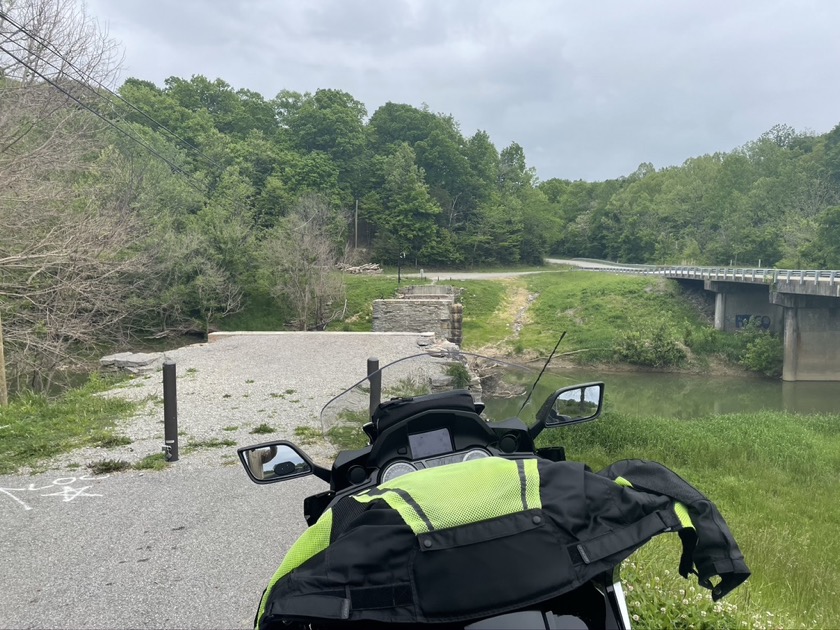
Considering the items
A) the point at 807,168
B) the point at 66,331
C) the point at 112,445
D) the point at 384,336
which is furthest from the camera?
the point at 807,168

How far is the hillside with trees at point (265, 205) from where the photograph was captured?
1161 centimetres

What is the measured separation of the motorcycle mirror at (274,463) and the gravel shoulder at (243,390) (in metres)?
2.02

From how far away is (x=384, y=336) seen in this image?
1872cm

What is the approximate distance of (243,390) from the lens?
1152 cm

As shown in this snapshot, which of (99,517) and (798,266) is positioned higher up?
(798,266)

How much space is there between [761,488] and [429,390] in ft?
24.3

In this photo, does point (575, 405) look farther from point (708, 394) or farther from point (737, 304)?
point (737, 304)

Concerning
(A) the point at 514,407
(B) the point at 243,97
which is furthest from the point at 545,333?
(B) the point at 243,97

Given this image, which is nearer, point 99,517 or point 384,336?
point 99,517

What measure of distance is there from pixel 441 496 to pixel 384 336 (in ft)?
56.9

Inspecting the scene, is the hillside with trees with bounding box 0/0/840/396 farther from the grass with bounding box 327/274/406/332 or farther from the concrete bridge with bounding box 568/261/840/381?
the concrete bridge with bounding box 568/261/840/381

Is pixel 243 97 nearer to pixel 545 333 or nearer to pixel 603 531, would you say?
pixel 545 333

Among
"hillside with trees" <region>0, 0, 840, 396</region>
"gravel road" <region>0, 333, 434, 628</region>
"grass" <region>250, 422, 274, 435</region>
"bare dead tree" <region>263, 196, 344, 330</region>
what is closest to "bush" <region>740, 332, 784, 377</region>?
"hillside with trees" <region>0, 0, 840, 396</region>

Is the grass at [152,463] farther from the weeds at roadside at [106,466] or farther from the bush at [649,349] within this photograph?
the bush at [649,349]
